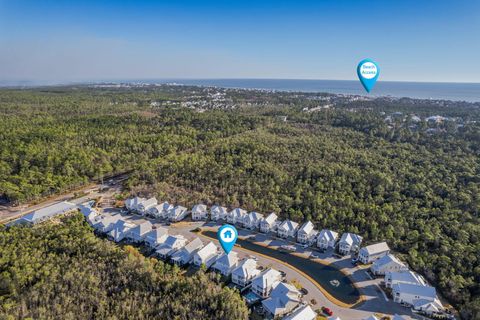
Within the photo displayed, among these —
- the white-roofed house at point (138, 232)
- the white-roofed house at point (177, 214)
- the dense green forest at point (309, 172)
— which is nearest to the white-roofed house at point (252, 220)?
the dense green forest at point (309, 172)

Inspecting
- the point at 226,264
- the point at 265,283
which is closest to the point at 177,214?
the point at 226,264

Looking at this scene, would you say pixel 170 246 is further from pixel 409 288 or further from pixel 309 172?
pixel 309 172

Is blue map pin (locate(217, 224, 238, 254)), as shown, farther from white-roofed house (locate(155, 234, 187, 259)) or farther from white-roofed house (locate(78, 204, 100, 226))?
white-roofed house (locate(78, 204, 100, 226))

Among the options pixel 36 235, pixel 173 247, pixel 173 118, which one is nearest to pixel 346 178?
pixel 173 247

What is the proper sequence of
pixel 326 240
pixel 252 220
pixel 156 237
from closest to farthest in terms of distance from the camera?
pixel 326 240 < pixel 156 237 < pixel 252 220

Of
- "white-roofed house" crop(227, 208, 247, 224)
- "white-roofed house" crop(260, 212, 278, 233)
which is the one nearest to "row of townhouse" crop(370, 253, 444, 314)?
"white-roofed house" crop(260, 212, 278, 233)

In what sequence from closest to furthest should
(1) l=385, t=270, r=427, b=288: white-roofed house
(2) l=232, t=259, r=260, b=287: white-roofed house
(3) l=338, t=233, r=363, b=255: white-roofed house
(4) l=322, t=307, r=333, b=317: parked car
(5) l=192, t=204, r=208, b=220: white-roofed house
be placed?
(4) l=322, t=307, r=333, b=317: parked car
(1) l=385, t=270, r=427, b=288: white-roofed house
(2) l=232, t=259, r=260, b=287: white-roofed house
(3) l=338, t=233, r=363, b=255: white-roofed house
(5) l=192, t=204, r=208, b=220: white-roofed house
